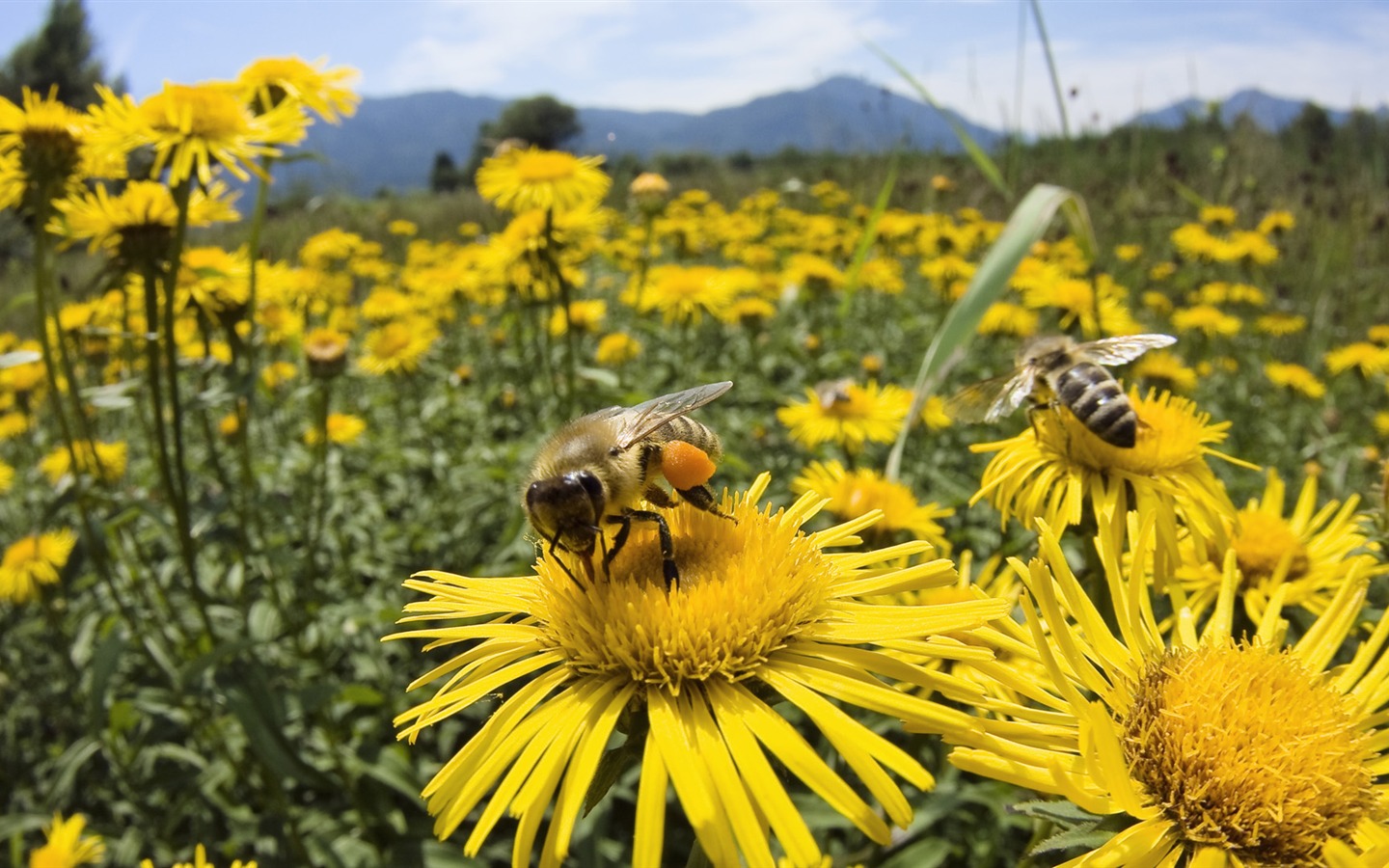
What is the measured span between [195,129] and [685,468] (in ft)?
6.82

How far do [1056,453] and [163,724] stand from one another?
3451mm

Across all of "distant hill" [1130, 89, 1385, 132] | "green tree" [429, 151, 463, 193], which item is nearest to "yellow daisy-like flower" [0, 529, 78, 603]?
"distant hill" [1130, 89, 1385, 132]

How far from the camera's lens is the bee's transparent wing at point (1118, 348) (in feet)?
6.23

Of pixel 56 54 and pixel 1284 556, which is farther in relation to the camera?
pixel 56 54

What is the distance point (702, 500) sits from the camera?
1.24 m

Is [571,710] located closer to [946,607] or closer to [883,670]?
[883,670]

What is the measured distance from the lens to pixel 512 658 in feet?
3.81

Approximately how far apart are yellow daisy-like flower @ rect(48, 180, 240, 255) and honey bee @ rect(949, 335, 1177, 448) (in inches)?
97.1

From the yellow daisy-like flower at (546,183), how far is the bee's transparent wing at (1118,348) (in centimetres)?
242

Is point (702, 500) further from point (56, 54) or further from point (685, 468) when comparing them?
point (56, 54)

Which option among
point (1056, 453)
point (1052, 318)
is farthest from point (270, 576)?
point (1052, 318)

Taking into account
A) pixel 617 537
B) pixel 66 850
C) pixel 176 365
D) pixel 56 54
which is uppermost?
pixel 56 54

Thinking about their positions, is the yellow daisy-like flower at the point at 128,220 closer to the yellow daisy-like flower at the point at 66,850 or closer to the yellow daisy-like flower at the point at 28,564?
the yellow daisy-like flower at the point at 66,850

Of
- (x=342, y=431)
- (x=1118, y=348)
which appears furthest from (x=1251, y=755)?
(x=342, y=431)
